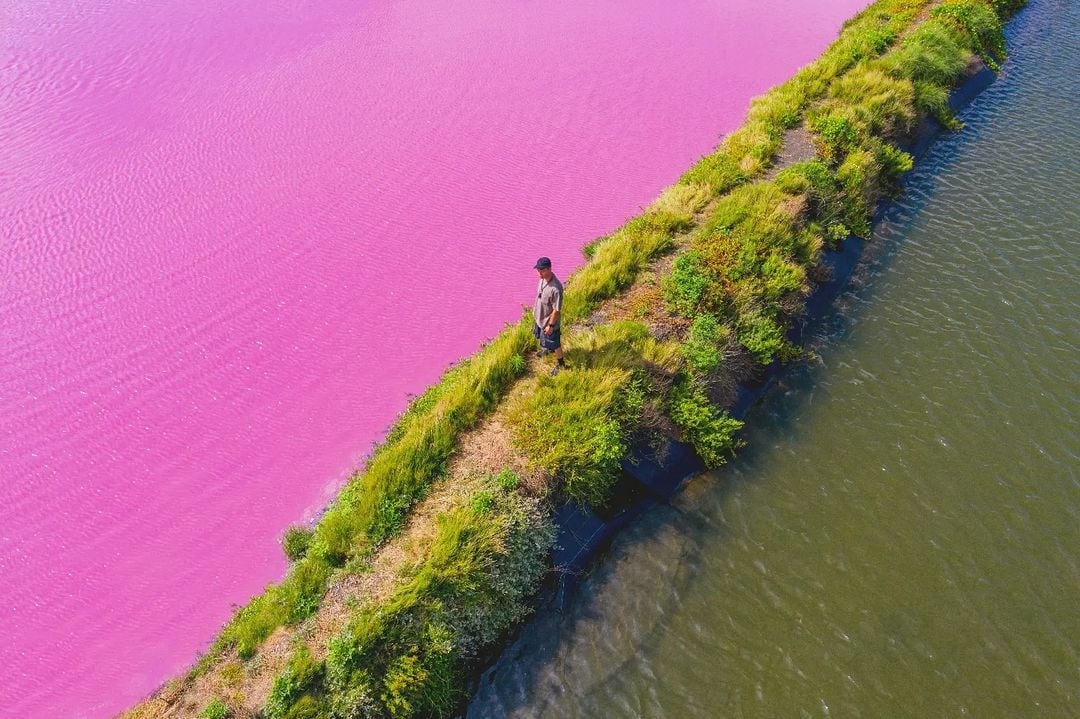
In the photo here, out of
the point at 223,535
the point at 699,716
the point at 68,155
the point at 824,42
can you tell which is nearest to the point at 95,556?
the point at 223,535

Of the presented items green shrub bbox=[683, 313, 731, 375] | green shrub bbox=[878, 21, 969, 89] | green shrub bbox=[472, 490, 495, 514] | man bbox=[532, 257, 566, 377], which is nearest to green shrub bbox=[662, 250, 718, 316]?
green shrub bbox=[683, 313, 731, 375]

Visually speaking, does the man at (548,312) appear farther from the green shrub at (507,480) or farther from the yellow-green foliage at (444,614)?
the yellow-green foliage at (444,614)

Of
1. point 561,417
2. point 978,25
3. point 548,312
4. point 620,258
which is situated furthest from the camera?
point 978,25

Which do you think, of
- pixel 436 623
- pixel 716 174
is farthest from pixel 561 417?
pixel 716 174

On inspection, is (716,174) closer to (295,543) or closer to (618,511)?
(618,511)

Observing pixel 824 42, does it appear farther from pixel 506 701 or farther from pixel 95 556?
pixel 95 556
